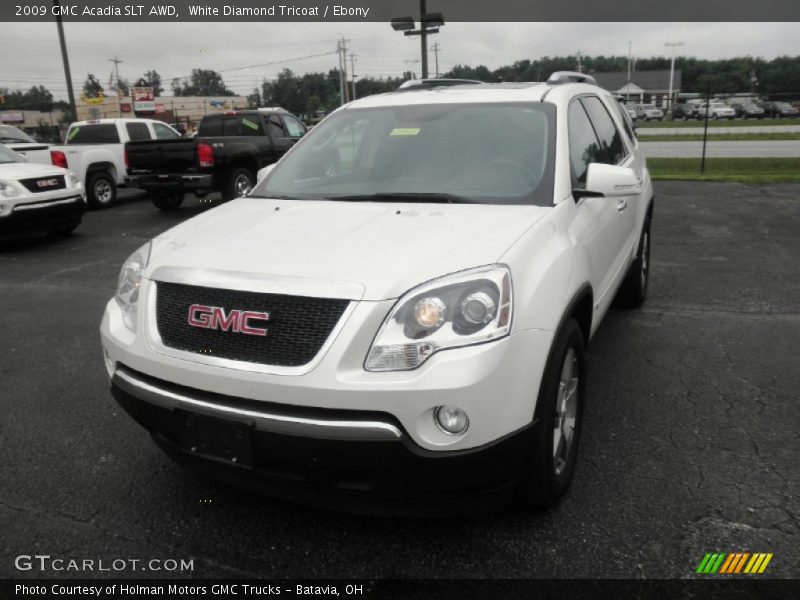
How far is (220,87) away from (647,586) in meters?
112

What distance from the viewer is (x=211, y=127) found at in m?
14.3

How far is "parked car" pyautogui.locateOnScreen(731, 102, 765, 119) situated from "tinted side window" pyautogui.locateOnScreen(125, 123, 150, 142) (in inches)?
1202

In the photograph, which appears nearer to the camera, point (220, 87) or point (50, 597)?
point (50, 597)

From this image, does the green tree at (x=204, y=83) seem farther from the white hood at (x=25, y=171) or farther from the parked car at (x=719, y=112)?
the white hood at (x=25, y=171)

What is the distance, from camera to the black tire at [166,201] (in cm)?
1283

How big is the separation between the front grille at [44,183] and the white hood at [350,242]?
283 inches

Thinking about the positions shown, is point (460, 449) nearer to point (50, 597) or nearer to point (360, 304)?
point (360, 304)

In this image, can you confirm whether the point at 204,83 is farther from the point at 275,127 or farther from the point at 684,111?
Result: the point at 275,127

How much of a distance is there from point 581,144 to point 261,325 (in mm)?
2285

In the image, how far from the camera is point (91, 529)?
273cm

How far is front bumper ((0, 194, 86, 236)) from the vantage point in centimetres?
895

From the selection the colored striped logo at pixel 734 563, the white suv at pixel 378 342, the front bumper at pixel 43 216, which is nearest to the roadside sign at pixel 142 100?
Result: the front bumper at pixel 43 216

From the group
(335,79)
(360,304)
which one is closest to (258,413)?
(360,304)

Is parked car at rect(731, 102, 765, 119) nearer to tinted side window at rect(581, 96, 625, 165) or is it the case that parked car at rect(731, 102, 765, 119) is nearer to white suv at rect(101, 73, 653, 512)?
tinted side window at rect(581, 96, 625, 165)
